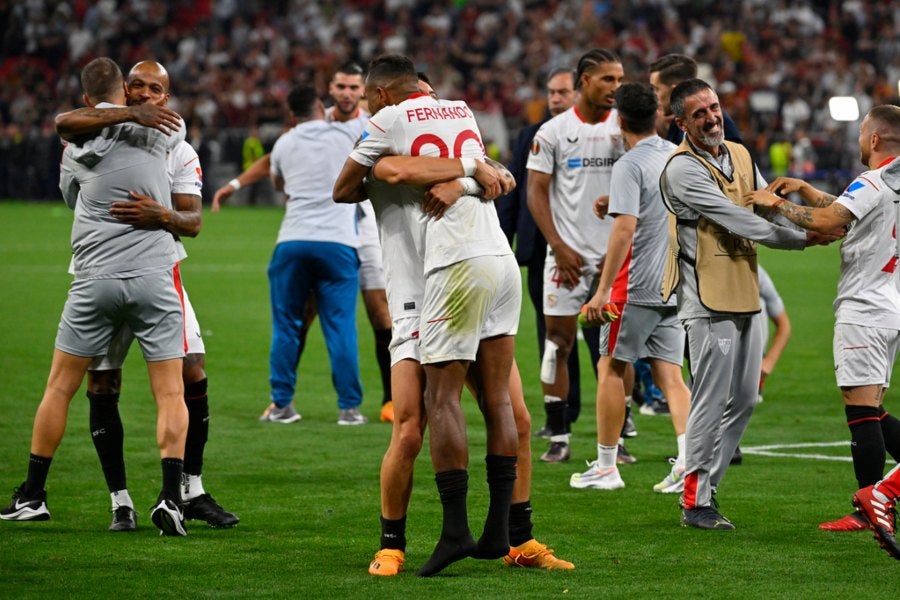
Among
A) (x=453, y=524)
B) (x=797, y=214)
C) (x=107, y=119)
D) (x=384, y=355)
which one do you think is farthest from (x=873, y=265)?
(x=384, y=355)

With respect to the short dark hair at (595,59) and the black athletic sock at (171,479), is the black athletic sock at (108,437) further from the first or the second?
the short dark hair at (595,59)

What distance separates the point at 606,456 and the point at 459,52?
30845 mm

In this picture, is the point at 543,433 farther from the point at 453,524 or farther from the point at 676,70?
the point at 453,524

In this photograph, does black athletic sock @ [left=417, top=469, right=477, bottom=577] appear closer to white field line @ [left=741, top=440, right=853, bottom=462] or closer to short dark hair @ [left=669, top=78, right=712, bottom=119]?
short dark hair @ [left=669, top=78, right=712, bottom=119]

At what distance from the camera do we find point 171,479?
688 cm

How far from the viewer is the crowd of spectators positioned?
109ft

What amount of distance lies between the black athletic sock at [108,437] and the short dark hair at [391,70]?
2.11 m

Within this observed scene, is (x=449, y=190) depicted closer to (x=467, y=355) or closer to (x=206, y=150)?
(x=467, y=355)

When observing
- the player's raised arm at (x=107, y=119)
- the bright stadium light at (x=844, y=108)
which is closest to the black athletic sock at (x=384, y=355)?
the player's raised arm at (x=107, y=119)

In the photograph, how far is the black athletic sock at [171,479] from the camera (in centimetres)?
688

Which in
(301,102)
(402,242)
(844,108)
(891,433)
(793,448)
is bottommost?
(793,448)

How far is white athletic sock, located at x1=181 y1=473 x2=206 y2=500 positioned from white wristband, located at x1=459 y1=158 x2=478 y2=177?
2.32 metres

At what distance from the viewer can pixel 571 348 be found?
9461 millimetres

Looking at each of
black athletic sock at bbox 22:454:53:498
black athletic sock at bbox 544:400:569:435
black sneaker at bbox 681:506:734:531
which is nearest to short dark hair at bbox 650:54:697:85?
black athletic sock at bbox 544:400:569:435
